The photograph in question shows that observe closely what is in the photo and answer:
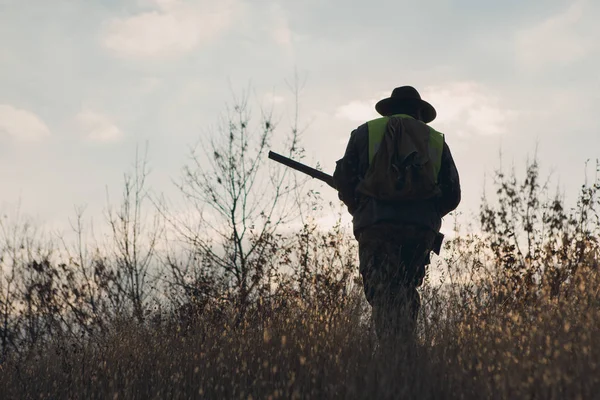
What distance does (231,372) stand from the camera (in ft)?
14.1

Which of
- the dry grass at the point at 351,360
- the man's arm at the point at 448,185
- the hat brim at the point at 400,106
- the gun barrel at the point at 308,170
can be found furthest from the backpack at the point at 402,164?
the gun barrel at the point at 308,170

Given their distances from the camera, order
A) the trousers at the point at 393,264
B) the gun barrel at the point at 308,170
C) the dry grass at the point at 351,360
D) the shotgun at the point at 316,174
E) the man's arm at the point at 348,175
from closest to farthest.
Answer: the dry grass at the point at 351,360, the trousers at the point at 393,264, the man's arm at the point at 348,175, the shotgun at the point at 316,174, the gun barrel at the point at 308,170

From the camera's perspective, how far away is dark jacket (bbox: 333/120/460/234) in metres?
4.51

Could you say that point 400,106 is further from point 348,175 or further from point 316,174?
point 316,174

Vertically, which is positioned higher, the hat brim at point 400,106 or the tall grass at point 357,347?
the hat brim at point 400,106

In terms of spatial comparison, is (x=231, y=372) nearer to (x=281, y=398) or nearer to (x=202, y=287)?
(x=281, y=398)

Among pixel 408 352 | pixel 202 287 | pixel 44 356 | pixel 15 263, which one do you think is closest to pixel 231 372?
pixel 408 352

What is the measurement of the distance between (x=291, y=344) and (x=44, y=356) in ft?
11.0

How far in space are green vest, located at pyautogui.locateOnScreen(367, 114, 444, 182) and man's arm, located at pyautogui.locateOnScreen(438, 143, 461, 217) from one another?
0.08 metres

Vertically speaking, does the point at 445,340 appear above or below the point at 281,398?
above

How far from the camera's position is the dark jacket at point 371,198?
451cm

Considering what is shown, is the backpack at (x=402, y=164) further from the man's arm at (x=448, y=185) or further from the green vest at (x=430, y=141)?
the man's arm at (x=448, y=185)

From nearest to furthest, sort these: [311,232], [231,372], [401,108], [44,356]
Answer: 1. [231,372]
2. [401,108]
3. [44,356]
4. [311,232]

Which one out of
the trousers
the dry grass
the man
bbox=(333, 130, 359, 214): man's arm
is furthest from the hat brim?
the dry grass
